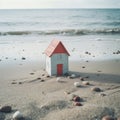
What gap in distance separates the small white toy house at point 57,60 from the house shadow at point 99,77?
969mm

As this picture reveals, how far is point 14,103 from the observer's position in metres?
17.8

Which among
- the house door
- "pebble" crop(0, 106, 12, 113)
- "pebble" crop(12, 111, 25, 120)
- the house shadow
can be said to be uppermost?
the house door

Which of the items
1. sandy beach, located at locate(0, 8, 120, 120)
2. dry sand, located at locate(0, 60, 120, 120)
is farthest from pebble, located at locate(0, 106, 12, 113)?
dry sand, located at locate(0, 60, 120, 120)

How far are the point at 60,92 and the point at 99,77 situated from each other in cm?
474

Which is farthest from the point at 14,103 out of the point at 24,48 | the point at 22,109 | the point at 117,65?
the point at 24,48

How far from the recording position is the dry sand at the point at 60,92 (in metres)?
16.1

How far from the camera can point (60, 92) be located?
20.0m

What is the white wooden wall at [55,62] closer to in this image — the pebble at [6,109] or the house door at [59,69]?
the house door at [59,69]

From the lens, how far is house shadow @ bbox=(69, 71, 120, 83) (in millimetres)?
22766

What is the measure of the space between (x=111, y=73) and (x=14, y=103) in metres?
9.87

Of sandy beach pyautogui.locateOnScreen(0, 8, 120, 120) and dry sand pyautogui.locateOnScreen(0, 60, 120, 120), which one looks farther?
sandy beach pyautogui.locateOnScreen(0, 8, 120, 120)

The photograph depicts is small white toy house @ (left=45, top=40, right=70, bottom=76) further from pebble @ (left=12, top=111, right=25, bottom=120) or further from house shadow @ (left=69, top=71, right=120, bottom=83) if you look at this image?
pebble @ (left=12, top=111, right=25, bottom=120)

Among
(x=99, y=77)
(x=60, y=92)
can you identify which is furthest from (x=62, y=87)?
(x=99, y=77)

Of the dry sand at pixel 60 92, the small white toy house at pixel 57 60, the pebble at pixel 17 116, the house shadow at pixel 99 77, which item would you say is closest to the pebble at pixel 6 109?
the dry sand at pixel 60 92
